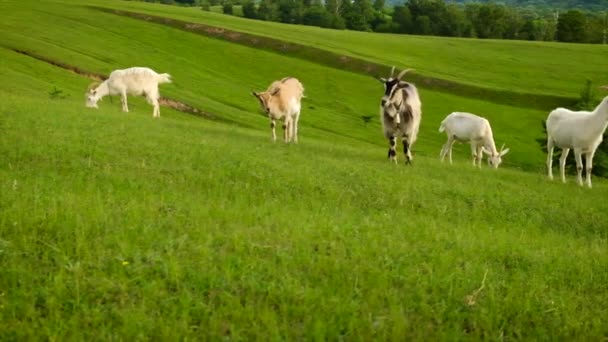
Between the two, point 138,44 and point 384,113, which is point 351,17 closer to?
point 138,44

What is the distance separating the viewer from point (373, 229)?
975cm

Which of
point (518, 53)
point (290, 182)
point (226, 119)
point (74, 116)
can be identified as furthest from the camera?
point (518, 53)

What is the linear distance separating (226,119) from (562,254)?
1216 inches

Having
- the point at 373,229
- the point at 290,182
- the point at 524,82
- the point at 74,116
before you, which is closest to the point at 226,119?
the point at 74,116

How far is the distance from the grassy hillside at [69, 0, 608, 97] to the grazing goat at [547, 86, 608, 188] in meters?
43.0

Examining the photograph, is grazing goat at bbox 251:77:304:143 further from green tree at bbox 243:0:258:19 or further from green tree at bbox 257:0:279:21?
green tree at bbox 243:0:258:19

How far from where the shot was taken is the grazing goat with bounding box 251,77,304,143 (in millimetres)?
20984

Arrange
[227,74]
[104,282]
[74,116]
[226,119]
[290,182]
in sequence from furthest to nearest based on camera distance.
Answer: [227,74] < [226,119] < [74,116] < [290,182] < [104,282]

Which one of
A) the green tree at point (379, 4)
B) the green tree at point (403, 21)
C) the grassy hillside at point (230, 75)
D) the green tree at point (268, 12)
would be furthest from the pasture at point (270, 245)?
the green tree at point (379, 4)

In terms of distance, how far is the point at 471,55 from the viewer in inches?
3118

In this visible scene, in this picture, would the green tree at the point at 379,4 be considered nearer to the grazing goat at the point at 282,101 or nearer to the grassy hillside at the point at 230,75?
the grassy hillside at the point at 230,75

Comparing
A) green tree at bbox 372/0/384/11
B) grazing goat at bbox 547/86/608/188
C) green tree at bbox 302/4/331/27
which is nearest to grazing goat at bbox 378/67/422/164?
grazing goat at bbox 547/86/608/188

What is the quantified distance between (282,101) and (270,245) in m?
13.7

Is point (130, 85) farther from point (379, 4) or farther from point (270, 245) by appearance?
point (379, 4)
